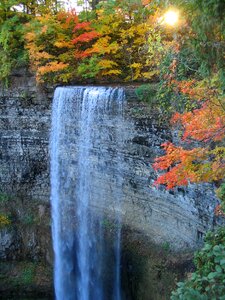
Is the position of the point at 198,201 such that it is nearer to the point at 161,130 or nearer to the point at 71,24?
the point at 161,130

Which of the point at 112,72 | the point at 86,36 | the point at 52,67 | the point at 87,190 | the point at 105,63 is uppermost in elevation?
the point at 86,36

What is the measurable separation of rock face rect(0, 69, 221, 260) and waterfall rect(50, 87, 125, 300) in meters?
0.37

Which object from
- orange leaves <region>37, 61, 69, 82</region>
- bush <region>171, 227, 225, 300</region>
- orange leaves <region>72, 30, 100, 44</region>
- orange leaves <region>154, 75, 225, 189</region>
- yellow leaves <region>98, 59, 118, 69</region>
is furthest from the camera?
orange leaves <region>72, 30, 100, 44</region>

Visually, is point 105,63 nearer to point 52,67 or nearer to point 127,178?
point 52,67

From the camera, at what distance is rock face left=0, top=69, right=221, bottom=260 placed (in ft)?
33.9

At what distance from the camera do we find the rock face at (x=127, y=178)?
10.3 m

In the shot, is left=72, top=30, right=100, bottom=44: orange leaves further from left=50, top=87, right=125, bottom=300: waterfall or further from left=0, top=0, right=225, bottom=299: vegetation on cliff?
left=50, top=87, right=125, bottom=300: waterfall

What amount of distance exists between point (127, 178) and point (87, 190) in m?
1.79

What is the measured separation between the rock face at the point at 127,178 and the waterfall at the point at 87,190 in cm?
37

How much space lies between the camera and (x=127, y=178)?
38.6ft

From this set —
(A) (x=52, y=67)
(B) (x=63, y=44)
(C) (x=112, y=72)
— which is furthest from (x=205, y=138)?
(B) (x=63, y=44)

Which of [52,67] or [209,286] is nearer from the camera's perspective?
[209,286]

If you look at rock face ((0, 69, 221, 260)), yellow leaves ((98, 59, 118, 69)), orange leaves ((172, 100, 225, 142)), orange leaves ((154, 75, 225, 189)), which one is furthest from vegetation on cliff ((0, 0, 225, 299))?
orange leaves ((172, 100, 225, 142))

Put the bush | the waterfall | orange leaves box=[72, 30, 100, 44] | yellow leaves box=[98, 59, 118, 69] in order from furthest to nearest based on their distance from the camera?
orange leaves box=[72, 30, 100, 44] < yellow leaves box=[98, 59, 118, 69] < the waterfall < the bush
